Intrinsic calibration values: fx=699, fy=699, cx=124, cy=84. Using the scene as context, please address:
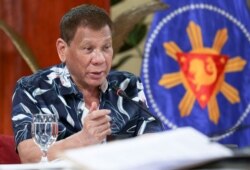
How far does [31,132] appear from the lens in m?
2.16

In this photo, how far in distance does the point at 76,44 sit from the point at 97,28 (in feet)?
0.31

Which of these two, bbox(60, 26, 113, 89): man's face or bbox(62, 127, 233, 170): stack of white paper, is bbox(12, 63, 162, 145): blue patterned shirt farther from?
bbox(62, 127, 233, 170): stack of white paper

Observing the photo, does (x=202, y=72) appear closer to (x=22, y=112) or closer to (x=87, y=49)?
(x=87, y=49)

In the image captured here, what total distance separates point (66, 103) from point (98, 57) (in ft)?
0.61

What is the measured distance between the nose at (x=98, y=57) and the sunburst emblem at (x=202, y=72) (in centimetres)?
185

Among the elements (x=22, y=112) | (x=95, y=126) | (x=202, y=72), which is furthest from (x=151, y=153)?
(x=202, y=72)

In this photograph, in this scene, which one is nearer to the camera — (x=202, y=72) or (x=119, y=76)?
(x=119, y=76)

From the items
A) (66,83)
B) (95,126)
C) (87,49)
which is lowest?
(95,126)

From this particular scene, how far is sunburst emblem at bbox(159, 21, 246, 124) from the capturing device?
13.7ft

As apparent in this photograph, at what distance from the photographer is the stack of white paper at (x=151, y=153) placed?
37.4 inches

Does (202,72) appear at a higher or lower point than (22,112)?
lower

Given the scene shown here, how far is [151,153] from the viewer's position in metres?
0.98

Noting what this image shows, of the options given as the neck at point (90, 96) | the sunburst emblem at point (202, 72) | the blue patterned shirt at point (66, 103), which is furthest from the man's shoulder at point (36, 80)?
the sunburst emblem at point (202, 72)

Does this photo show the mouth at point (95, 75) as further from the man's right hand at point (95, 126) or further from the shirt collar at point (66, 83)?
the man's right hand at point (95, 126)
